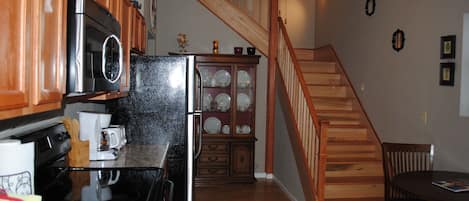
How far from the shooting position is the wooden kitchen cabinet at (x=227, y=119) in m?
6.02

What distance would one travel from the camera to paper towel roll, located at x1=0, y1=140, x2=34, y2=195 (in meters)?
1.32

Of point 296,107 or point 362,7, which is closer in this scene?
point 296,107

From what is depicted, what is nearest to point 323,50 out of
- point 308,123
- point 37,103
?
point 308,123

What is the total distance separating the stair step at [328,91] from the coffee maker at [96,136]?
3862mm

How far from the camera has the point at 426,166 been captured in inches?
155

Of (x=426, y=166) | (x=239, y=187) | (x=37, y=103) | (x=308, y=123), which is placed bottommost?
(x=239, y=187)

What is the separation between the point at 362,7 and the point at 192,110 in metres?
3.36

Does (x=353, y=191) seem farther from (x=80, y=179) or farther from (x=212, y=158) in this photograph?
(x=80, y=179)

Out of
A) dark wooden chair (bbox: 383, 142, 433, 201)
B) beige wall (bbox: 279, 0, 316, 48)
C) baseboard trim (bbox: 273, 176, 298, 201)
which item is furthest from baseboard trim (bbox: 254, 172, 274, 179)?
dark wooden chair (bbox: 383, 142, 433, 201)

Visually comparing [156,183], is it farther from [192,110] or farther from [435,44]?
[435,44]

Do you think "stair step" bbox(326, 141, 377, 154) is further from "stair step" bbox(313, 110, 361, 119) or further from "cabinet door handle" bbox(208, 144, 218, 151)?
"cabinet door handle" bbox(208, 144, 218, 151)

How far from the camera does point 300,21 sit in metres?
7.84

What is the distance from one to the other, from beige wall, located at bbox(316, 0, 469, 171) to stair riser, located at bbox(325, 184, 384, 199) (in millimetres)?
618

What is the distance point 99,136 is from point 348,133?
3.61 metres
